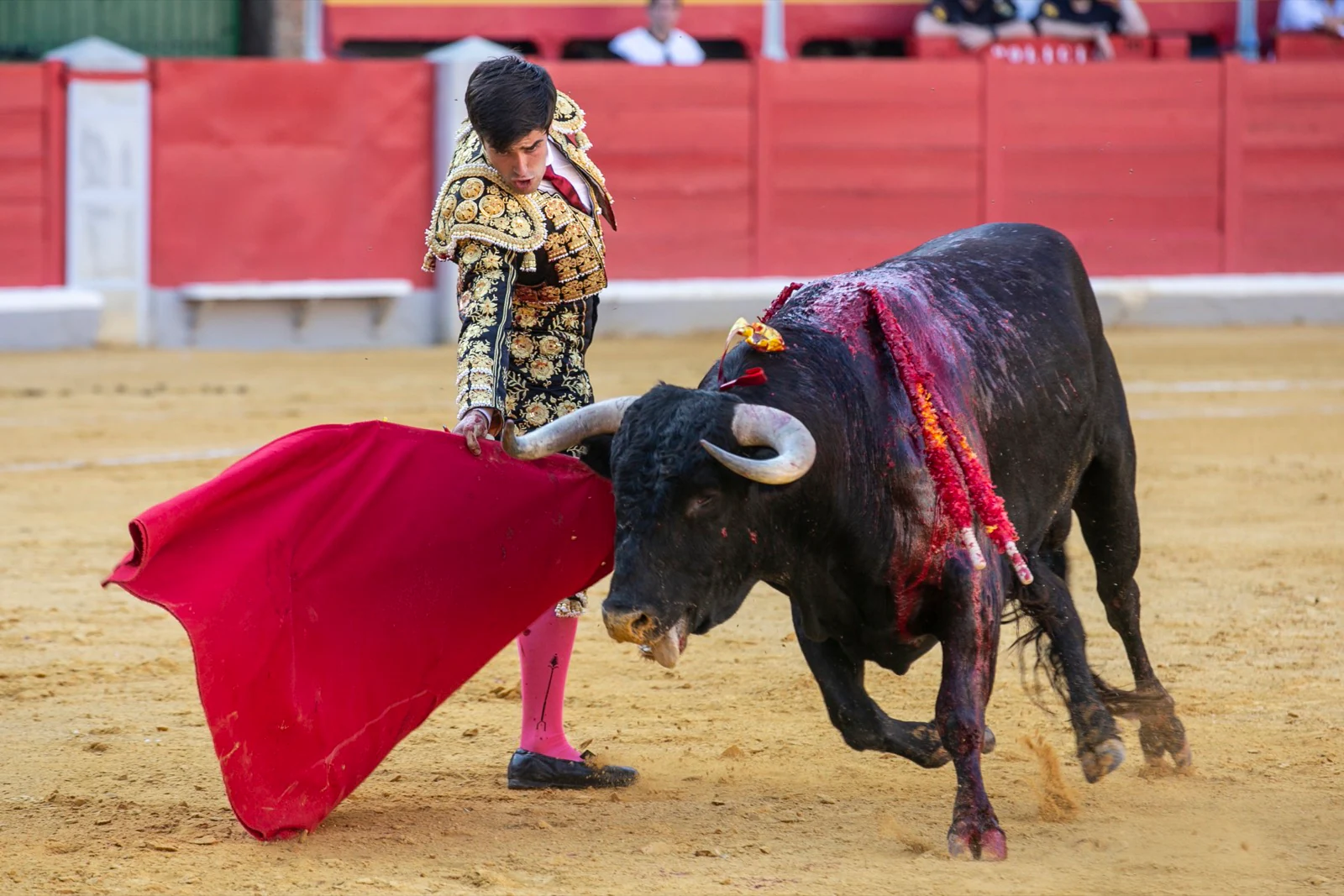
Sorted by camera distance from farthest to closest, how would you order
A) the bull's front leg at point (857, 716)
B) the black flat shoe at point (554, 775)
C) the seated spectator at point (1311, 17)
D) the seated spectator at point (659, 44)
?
the seated spectator at point (1311, 17) → the seated spectator at point (659, 44) → the black flat shoe at point (554, 775) → the bull's front leg at point (857, 716)

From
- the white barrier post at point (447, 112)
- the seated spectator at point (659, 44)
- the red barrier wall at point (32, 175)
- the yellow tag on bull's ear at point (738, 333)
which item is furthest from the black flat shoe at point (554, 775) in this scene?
the seated spectator at point (659, 44)

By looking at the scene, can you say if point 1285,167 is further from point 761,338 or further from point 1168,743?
point 761,338

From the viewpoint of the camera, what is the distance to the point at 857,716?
2.88 metres

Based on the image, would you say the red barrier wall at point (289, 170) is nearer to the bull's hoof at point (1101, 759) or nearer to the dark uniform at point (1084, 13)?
the dark uniform at point (1084, 13)

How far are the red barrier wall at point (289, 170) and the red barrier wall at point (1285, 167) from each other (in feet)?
14.4

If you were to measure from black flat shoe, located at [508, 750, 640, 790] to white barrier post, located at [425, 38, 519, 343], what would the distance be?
20.0 feet

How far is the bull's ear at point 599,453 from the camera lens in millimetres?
2672

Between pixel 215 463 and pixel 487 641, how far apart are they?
339cm

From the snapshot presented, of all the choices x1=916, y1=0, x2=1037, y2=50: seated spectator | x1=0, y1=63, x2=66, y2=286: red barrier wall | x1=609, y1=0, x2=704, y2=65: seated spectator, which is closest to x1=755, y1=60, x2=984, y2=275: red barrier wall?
x1=916, y1=0, x2=1037, y2=50: seated spectator

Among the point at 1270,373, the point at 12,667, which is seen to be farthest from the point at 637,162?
the point at 12,667

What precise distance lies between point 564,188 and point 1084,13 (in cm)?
807

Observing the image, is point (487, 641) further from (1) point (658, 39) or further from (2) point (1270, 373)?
(1) point (658, 39)

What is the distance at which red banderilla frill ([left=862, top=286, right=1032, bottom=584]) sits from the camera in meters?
2.64

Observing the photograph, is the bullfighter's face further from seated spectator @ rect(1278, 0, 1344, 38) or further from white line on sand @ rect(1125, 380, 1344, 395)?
seated spectator @ rect(1278, 0, 1344, 38)
